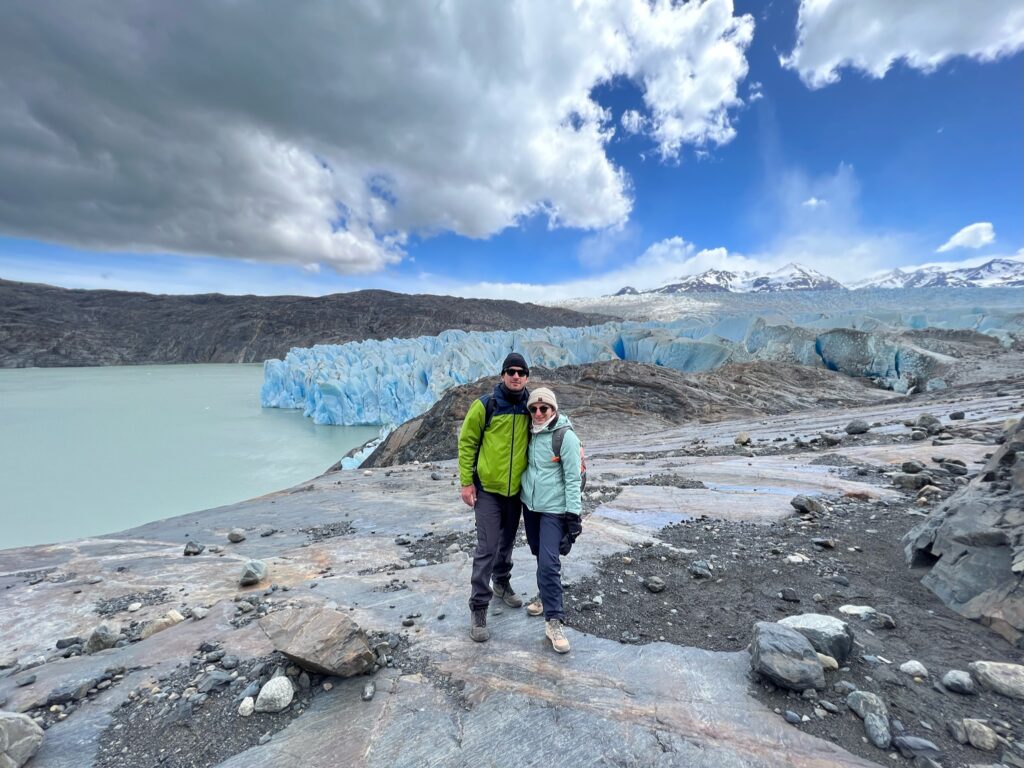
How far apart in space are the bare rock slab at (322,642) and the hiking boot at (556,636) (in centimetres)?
92

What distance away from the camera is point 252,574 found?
372 cm

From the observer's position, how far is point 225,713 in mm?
2092

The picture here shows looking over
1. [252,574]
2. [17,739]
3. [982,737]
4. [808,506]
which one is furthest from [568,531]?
[808,506]

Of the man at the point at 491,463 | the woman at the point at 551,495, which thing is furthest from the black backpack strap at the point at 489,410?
the woman at the point at 551,495

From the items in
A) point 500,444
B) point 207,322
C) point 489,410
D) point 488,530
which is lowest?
point 488,530

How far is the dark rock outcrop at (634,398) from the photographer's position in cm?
1480

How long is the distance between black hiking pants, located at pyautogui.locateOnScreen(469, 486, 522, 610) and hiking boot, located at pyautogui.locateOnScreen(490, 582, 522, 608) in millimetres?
316

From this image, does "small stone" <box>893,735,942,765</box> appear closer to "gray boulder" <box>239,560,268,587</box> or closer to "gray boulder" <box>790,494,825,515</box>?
"gray boulder" <box>790,494,825,515</box>

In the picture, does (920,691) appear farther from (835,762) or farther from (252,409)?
(252,409)

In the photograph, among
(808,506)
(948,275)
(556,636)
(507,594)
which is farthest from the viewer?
(948,275)

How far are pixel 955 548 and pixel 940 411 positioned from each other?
36.4ft

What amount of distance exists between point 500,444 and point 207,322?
106773 mm

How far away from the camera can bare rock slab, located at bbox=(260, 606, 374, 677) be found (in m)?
2.20

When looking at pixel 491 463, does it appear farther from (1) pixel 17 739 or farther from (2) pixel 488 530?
A: (1) pixel 17 739
